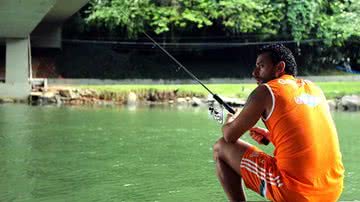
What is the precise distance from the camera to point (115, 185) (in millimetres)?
5180

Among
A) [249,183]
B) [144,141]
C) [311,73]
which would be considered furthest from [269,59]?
[311,73]

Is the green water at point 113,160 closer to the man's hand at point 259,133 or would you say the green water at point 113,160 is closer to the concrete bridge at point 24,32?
the man's hand at point 259,133

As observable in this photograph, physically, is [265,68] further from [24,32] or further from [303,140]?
[24,32]

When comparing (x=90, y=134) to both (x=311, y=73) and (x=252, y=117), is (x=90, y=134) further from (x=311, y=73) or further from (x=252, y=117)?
(x=311, y=73)

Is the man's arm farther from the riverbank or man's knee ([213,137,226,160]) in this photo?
the riverbank

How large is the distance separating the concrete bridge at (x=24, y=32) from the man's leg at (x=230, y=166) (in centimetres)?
1020

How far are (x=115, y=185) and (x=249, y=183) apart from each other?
7.39 feet

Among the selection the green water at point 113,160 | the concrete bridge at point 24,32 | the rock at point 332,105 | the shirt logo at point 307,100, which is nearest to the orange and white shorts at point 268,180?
the shirt logo at point 307,100

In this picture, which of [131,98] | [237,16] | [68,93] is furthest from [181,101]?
[237,16]

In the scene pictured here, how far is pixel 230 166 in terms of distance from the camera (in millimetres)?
3359

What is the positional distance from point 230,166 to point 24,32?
18.5 meters

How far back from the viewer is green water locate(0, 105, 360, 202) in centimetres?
487

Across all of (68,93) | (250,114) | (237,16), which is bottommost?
(68,93)

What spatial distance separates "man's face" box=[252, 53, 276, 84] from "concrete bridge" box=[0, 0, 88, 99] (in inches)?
405
